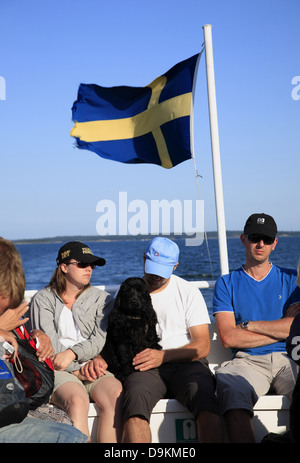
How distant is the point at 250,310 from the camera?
418cm

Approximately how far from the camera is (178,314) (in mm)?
4141

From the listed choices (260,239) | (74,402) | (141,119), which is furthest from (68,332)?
(141,119)

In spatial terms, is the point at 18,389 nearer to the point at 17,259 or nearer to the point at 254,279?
the point at 17,259

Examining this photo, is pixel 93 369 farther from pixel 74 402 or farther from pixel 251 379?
pixel 251 379

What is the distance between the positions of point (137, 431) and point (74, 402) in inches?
17.8

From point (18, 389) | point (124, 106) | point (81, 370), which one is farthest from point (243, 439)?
point (124, 106)

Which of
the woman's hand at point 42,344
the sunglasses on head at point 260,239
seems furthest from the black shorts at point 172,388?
the sunglasses on head at point 260,239

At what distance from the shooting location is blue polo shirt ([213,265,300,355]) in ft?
13.7

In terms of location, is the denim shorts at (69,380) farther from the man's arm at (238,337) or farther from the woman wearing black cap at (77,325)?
the man's arm at (238,337)

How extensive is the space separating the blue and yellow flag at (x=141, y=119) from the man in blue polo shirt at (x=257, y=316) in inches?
84.6

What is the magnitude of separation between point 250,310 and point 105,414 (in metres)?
1.34

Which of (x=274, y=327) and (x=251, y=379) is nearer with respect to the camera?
(x=251, y=379)

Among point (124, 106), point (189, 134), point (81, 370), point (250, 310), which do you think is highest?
point (124, 106)

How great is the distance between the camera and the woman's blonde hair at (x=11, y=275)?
2.60 metres
